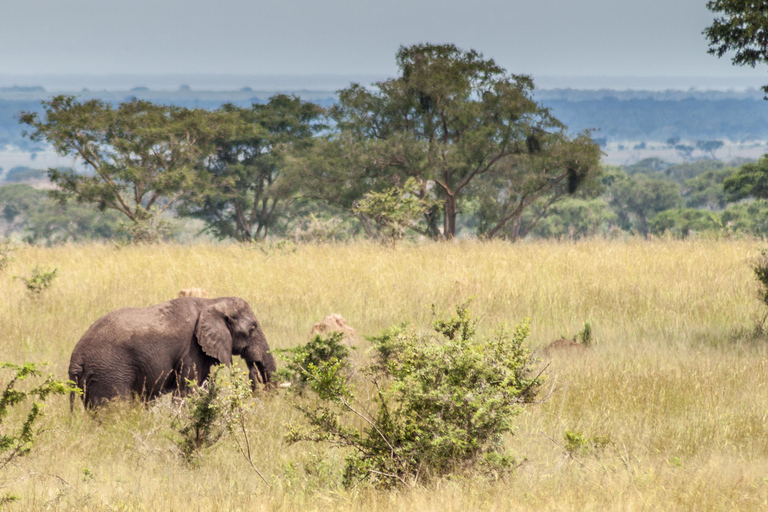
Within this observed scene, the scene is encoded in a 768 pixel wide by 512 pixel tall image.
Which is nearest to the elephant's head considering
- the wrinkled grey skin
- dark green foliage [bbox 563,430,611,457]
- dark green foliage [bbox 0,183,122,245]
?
the wrinkled grey skin

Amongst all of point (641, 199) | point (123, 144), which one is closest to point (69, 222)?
point (123, 144)

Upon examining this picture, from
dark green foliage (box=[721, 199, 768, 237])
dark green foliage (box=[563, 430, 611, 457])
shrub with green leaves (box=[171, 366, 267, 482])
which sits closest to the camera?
dark green foliage (box=[563, 430, 611, 457])

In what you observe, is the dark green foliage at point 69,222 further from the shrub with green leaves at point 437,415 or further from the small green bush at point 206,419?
the shrub with green leaves at point 437,415

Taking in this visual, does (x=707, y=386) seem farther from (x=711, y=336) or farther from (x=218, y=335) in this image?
(x=218, y=335)

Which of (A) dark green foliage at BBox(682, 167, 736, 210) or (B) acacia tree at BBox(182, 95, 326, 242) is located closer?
(B) acacia tree at BBox(182, 95, 326, 242)

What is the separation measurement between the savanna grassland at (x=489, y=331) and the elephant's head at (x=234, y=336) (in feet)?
1.68

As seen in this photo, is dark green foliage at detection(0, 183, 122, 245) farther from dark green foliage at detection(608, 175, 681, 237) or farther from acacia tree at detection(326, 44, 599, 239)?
dark green foliage at detection(608, 175, 681, 237)

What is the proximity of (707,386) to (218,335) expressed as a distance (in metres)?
4.59

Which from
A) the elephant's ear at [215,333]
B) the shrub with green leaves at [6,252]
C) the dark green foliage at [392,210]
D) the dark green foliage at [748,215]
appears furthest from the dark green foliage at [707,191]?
the elephant's ear at [215,333]

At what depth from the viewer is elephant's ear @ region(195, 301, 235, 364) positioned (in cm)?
627

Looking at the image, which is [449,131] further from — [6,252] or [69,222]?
[69,222]

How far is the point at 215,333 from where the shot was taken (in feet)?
20.7

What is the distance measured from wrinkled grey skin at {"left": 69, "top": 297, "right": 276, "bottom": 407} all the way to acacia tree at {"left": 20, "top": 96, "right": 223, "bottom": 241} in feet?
74.4

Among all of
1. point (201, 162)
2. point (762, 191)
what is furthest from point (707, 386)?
point (762, 191)
